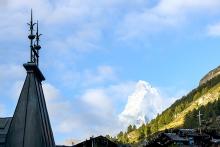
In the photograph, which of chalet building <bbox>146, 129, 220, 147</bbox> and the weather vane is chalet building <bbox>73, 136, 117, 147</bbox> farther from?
the weather vane

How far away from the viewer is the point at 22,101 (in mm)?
15625

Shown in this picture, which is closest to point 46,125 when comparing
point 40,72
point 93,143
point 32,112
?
point 32,112

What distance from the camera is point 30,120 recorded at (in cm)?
1532

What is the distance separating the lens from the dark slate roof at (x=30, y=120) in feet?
49.1

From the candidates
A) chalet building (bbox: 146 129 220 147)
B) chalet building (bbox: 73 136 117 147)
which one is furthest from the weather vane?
chalet building (bbox: 146 129 220 147)

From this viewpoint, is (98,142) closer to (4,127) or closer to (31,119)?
(4,127)

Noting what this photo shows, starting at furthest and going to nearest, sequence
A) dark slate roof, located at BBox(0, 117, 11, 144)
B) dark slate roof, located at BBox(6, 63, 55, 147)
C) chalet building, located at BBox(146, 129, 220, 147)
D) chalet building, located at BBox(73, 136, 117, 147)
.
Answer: chalet building, located at BBox(146, 129, 220, 147) → chalet building, located at BBox(73, 136, 117, 147) → dark slate roof, located at BBox(0, 117, 11, 144) → dark slate roof, located at BBox(6, 63, 55, 147)

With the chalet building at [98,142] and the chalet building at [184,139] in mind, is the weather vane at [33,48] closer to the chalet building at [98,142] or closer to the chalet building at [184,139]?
the chalet building at [98,142]

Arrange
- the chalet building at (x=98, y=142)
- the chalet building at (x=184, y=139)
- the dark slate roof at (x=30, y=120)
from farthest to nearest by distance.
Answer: the chalet building at (x=184, y=139) < the chalet building at (x=98, y=142) < the dark slate roof at (x=30, y=120)

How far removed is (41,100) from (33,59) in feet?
4.54

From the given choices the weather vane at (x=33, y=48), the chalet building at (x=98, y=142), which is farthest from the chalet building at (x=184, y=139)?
the weather vane at (x=33, y=48)

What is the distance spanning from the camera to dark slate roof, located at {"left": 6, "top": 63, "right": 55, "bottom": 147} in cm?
1497

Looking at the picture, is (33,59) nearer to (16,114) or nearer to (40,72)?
(40,72)

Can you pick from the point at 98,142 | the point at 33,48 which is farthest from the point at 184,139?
the point at 33,48
